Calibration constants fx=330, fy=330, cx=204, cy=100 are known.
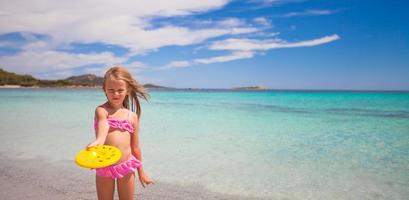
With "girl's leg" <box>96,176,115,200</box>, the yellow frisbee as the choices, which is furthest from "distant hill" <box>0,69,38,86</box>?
the yellow frisbee

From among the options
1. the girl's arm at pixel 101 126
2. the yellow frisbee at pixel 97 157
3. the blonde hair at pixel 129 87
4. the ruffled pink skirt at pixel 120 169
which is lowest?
the ruffled pink skirt at pixel 120 169

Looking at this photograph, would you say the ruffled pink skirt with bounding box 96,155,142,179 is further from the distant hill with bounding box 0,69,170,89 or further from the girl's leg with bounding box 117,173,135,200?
the distant hill with bounding box 0,69,170,89

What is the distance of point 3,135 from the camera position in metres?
8.85

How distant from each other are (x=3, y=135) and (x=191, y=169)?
19.9ft

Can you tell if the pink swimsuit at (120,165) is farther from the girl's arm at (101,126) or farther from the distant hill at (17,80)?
the distant hill at (17,80)

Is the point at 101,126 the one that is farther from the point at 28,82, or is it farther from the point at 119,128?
the point at 28,82

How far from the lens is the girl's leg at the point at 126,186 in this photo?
110 inches

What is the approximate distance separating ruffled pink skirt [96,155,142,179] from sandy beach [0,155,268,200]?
1593 mm

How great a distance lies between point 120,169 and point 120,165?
4 centimetres

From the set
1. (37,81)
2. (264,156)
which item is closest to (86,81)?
(37,81)

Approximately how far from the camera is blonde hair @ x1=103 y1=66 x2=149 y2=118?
105 inches

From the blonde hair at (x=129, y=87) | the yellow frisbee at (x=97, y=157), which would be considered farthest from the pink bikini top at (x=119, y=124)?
the yellow frisbee at (x=97, y=157)

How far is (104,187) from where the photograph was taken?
2.73 metres

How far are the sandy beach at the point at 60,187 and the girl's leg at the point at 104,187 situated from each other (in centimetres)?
153
